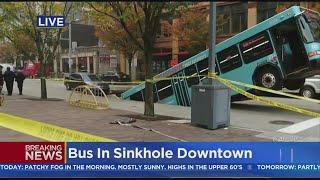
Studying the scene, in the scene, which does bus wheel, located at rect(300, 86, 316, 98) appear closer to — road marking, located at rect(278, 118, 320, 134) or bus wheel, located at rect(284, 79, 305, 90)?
bus wheel, located at rect(284, 79, 305, 90)

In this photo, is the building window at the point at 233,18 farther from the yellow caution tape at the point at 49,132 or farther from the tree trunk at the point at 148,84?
the yellow caution tape at the point at 49,132

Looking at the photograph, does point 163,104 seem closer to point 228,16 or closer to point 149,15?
point 149,15

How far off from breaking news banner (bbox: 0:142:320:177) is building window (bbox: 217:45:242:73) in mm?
11953

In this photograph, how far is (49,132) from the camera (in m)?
7.28

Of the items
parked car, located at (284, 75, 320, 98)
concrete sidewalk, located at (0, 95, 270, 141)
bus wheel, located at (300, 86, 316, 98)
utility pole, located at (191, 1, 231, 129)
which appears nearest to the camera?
concrete sidewalk, located at (0, 95, 270, 141)

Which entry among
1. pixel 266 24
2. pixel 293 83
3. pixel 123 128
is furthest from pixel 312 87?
pixel 123 128

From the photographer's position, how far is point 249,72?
17703 mm

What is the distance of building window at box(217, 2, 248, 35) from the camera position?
43000 mm

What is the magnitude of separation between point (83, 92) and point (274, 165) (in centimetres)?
1327

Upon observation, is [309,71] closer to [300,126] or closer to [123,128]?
[300,126]

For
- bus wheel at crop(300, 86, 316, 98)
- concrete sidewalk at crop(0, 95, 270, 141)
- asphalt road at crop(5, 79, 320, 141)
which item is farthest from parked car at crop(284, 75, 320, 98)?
concrete sidewalk at crop(0, 95, 270, 141)

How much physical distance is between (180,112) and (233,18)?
28.7 meters

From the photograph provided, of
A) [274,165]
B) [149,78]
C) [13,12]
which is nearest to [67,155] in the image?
[274,165]

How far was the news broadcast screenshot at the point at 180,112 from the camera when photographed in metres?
6.03
